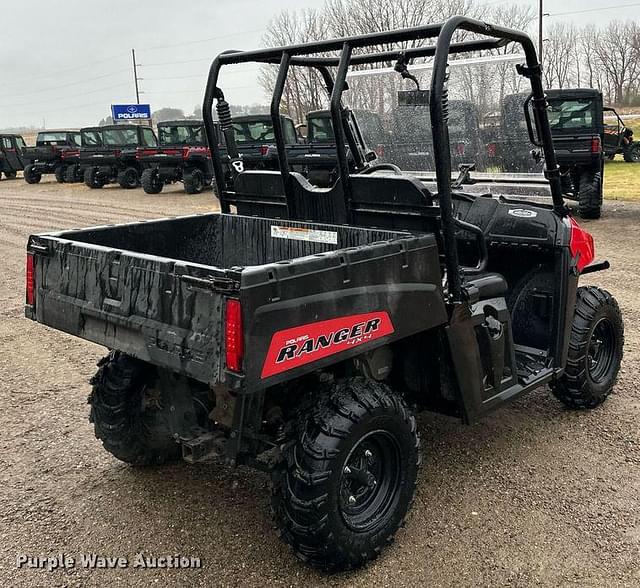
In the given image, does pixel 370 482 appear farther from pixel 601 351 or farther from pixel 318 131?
pixel 318 131

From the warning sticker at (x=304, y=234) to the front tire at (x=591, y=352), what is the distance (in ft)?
5.01

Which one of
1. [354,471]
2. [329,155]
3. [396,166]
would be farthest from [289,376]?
[329,155]

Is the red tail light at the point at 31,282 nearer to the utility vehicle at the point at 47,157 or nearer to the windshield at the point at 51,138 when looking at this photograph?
the utility vehicle at the point at 47,157

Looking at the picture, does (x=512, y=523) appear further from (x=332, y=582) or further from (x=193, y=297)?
(x=193, y=297)

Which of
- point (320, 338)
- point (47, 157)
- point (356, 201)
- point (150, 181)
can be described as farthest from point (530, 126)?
point (47, 157)

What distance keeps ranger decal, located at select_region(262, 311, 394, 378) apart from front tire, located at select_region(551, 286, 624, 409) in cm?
167

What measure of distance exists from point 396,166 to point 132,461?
222cm

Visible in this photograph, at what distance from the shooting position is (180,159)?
17.9 meters

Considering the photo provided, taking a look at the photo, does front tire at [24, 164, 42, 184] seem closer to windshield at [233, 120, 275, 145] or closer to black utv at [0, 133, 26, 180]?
black utv at [0, 133, 26, 180]

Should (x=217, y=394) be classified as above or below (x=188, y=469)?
above

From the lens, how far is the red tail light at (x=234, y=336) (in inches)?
92.5

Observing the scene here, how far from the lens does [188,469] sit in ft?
12.1

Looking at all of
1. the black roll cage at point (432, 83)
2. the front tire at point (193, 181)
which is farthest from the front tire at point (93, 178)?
the black roll cage at point (432, 83)

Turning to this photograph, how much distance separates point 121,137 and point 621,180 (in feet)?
44.4
